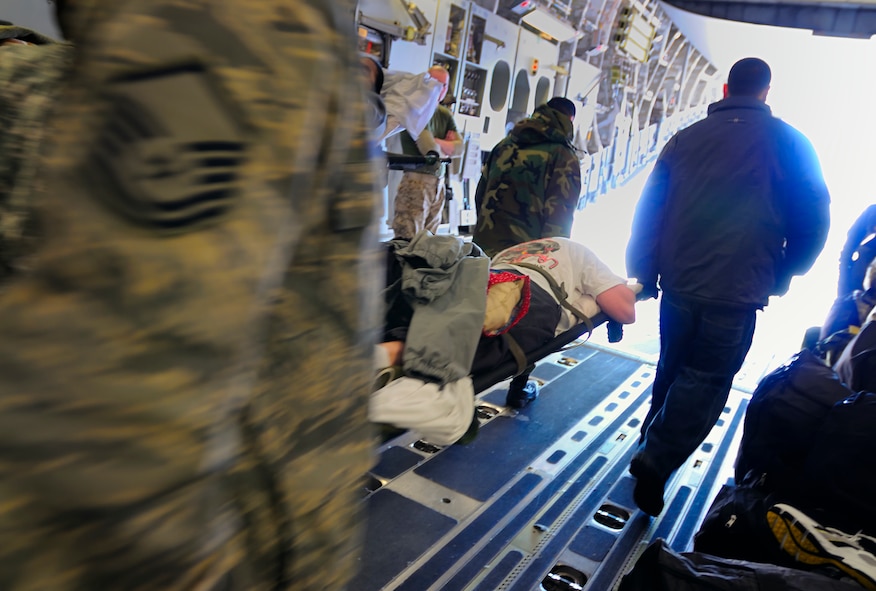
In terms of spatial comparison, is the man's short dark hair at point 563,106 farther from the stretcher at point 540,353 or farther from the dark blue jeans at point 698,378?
the stretcher at point 540,353

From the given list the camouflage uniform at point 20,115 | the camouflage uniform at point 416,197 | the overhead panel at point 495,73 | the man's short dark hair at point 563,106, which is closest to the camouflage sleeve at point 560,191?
the man's short dark hair at point 563,106

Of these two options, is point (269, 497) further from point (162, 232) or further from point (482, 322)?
point (482, 322)

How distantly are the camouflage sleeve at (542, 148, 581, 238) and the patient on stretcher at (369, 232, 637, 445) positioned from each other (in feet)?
2.93

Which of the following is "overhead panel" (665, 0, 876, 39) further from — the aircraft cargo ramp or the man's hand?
the man's hand

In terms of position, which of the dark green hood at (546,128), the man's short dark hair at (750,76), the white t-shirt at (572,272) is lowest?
the white t-shirt at (572,272)

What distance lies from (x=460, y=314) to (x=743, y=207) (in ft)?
4.51

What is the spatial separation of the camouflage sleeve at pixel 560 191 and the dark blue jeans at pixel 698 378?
2.80 ft

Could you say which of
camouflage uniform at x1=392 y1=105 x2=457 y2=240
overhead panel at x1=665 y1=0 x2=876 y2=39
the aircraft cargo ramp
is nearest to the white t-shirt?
the aircraft cargo ramp

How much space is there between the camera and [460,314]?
4.87 feet

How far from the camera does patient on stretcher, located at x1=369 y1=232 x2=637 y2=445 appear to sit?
132 cm

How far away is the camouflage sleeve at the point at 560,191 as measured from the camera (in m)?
2.98

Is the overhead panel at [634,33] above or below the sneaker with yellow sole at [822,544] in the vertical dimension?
above

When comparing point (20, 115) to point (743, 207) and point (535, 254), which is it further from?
point (743, 207)

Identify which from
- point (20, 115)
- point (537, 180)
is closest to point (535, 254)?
point (537, 180)
